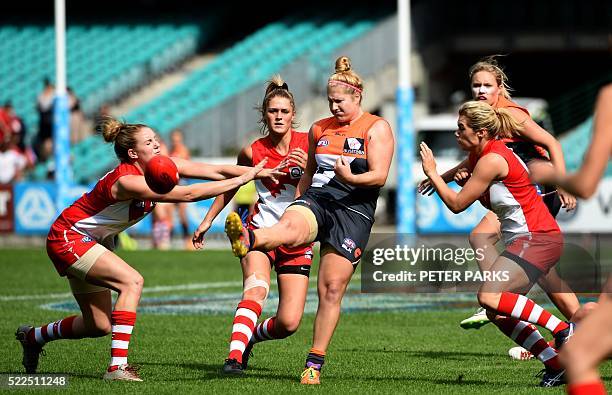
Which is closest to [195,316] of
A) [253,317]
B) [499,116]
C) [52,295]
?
[52,295]

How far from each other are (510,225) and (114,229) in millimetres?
2630

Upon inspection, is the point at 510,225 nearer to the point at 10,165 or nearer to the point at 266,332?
the point at 266,332

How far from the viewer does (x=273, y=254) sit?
838cm

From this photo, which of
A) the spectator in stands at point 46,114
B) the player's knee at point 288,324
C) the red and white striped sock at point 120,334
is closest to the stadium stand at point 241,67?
the spectator in stands at point 46,114

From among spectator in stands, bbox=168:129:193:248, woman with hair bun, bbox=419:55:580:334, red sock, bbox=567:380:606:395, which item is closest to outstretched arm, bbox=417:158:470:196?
woman with hair bun, bbox=419:55:580:334

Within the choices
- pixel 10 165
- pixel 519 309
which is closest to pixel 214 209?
pixel 519 309

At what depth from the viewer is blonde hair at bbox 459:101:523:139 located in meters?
7.62

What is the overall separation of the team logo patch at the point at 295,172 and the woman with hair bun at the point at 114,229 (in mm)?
470

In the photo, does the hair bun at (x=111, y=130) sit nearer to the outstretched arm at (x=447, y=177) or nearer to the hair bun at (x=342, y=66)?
the hair bun at (x=342, y=66)

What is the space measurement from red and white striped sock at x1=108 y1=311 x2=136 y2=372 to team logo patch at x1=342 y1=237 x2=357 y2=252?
4.70ft

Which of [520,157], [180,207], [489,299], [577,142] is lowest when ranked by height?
[489,299]

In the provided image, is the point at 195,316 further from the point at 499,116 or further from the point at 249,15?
the point at 249,15

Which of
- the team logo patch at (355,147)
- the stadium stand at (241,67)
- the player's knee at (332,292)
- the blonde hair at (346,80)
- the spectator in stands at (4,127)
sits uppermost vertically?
the stadium stand at (241,67)

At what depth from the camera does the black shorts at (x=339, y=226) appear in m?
7.66
